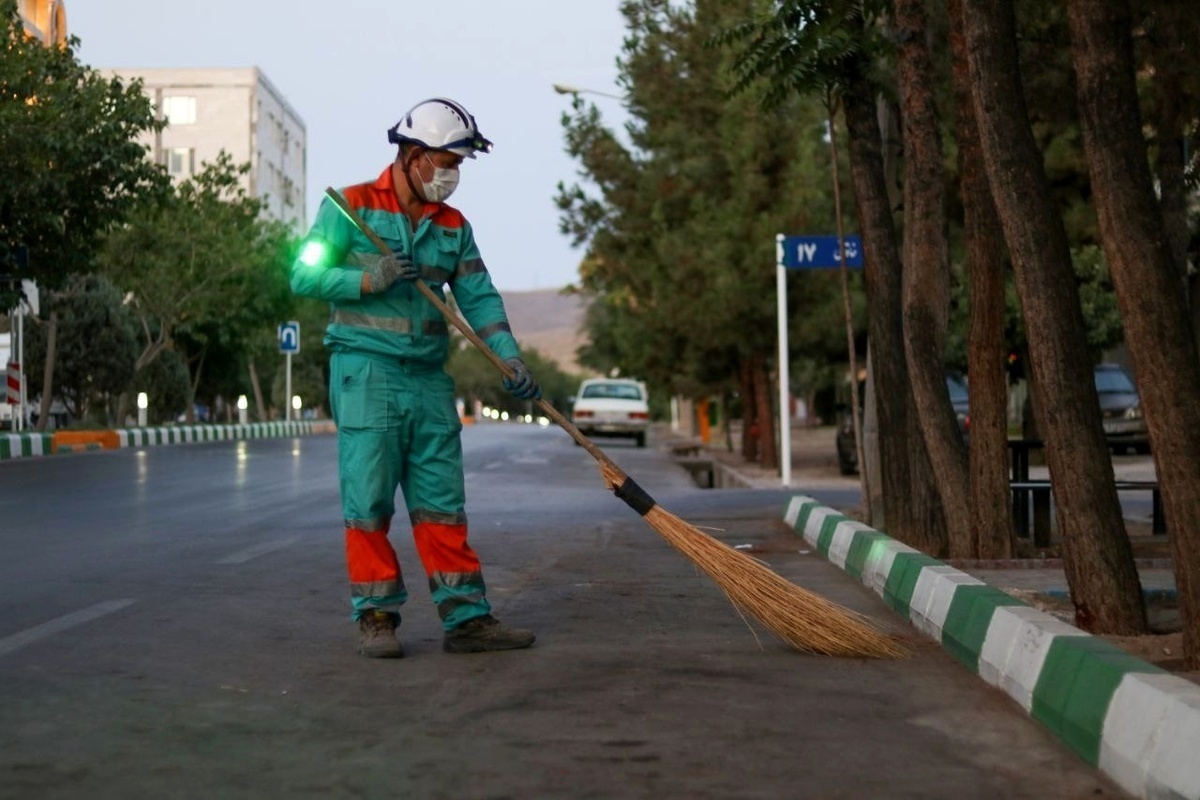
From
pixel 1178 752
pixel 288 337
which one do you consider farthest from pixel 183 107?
pixel 1178 752

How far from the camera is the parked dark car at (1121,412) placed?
33.2 meters

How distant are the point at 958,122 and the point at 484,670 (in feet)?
20.1

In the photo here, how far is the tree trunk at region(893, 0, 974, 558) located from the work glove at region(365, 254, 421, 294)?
5610 mm

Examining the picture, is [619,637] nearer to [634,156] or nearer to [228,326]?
[634,156]

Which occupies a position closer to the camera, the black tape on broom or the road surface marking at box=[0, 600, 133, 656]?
the road surface marking at box=[0, 600, 133, 656]

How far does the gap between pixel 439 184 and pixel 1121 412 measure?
2783 cm

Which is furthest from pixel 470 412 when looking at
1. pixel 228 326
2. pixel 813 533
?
pixel 813 533

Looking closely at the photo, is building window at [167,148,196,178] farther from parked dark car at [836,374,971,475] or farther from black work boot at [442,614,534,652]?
black work boot at [442,614,534,652]

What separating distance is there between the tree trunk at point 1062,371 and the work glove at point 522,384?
215 cm

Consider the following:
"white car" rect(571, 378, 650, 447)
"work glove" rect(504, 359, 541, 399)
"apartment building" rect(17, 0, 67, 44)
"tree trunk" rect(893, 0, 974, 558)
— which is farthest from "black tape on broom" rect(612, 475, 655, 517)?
"apartment building" rect(17, 0, 67, 44)

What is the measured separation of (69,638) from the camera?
25.0 feet

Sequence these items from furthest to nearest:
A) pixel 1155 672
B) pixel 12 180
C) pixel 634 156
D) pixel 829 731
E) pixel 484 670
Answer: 1. pixel 634 156
2. pixel 12 180
3. pixel 484 670
4. pixel 829 731
5. pixel 1155 672

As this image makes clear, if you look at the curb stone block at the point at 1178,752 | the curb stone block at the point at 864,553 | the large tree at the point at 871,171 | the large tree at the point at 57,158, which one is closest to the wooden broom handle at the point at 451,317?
the curb stone block at the point at 864,553

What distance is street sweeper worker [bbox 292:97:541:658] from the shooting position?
288 inches
